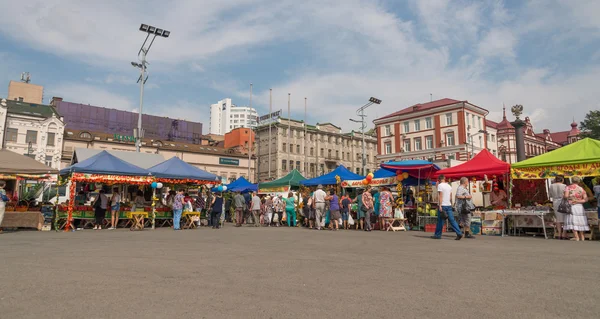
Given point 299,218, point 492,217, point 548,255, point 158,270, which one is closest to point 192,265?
point 158,270

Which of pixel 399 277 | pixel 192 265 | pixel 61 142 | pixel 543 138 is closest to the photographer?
pixel 399 277

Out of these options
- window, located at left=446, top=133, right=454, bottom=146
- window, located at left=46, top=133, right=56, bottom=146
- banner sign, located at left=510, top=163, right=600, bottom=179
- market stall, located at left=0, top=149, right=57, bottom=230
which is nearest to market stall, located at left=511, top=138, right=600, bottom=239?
banner sign, located at left=510, top=163, right=600, bottom=179

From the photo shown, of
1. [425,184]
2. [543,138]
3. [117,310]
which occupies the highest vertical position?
[543,138]

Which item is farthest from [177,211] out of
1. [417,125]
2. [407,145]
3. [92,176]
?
[417,125]

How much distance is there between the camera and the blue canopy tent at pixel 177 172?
17.5 meters

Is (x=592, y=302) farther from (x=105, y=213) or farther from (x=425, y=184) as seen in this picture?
(x=105, y=213)

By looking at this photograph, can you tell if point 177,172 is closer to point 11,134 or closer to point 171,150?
point 11,134

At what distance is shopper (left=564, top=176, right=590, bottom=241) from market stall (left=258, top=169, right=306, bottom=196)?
46.0 feet

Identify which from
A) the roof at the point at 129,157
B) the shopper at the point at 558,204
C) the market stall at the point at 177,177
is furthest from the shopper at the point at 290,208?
the shopper at the point at 558,204

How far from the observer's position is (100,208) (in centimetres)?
1620

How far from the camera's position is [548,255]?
25.1ft

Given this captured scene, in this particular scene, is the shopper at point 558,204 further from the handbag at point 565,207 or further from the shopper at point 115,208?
the shopper at point 115,208

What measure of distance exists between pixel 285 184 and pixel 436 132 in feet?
132

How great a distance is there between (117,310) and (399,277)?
3.67m
